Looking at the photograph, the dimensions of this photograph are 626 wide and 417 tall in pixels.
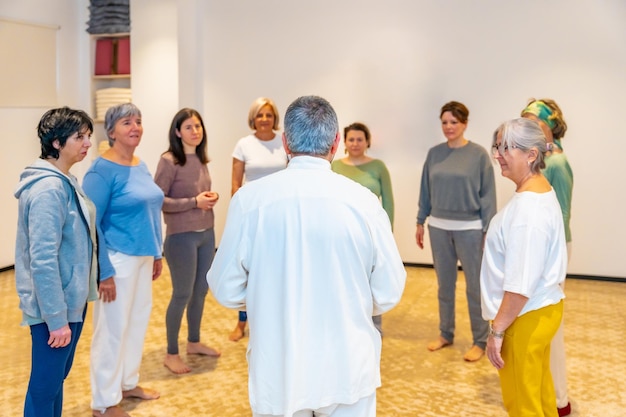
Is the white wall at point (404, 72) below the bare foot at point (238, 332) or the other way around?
the other way around

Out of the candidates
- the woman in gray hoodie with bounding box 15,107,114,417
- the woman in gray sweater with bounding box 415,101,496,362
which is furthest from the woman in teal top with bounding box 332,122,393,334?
the woman in gray hoodie with bounding box 15,107,114,417

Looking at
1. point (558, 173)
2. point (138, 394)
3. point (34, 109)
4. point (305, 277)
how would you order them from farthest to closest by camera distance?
point (34, 109), point (138, 394), point (558, 173), point (305, 277)

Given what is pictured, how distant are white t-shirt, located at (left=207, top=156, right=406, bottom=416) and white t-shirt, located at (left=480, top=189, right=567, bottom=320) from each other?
606 millimetres

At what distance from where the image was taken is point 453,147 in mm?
4543

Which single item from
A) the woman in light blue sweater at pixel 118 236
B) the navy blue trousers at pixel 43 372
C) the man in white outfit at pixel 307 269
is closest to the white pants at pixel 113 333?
the woman in light blue sweater at pixel 118 236

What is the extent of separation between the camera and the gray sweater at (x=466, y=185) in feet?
14.5

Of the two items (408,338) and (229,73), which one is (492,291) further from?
(229,73)

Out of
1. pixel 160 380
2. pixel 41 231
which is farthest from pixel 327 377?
pixel 160 380

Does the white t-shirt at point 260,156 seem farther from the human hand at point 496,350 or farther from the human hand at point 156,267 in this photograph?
the human hand at point 496,350

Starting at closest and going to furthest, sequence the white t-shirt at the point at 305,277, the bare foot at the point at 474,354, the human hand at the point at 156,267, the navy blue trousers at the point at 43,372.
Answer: the white t-shirt at the point at 305,277, the navy blue trousers at the point at 43,372, the human hand at the point at 156,267, the bare foot at the point at 474,354

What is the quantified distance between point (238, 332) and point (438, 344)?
1.32 metres

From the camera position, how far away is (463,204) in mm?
4406

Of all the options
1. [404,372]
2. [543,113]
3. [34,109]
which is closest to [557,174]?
[543,113]

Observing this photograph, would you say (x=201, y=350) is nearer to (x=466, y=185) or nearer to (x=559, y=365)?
(x=466, y=185)
